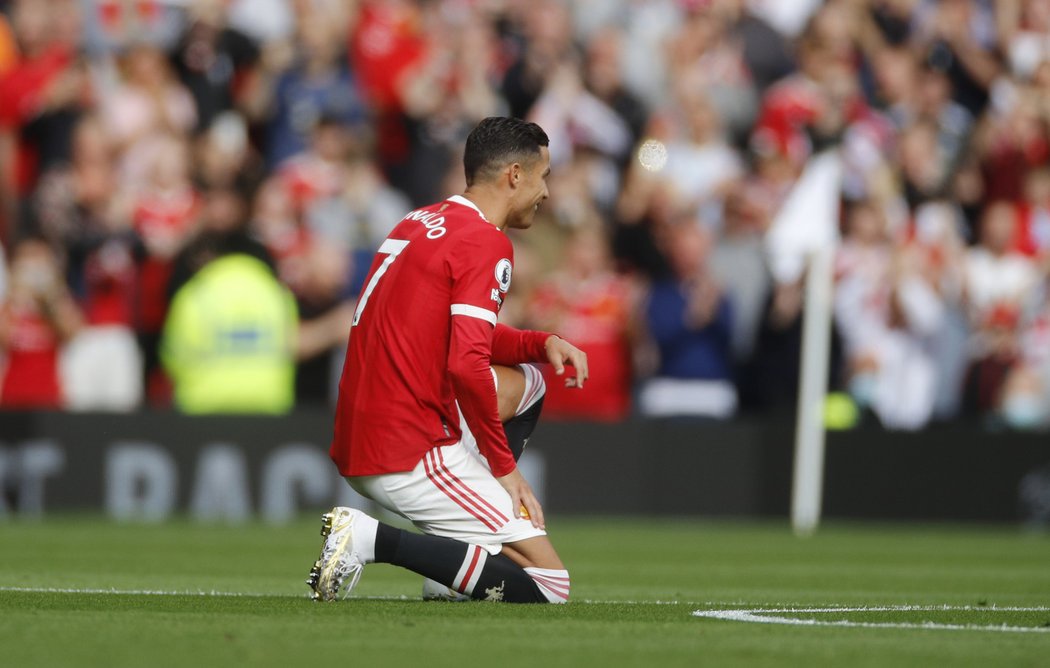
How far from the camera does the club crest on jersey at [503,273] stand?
754 cm

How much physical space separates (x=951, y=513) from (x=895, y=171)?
334 cm

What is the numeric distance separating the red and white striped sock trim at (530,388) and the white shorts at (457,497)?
0.44 metres

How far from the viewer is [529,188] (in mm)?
7926

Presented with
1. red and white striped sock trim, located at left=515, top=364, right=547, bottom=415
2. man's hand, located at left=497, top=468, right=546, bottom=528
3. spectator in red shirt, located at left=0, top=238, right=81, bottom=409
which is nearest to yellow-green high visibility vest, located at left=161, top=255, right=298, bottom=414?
spectator in red shirt, located at left=0, top=238, right=81, bottom=409

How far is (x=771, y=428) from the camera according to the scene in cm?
1681

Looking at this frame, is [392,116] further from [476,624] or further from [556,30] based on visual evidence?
[476,624]

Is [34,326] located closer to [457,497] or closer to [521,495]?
[457,497]

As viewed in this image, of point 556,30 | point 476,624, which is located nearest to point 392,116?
point 556,30

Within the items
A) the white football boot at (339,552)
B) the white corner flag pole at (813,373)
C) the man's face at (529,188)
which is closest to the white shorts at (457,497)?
the white football boot at (339,552)

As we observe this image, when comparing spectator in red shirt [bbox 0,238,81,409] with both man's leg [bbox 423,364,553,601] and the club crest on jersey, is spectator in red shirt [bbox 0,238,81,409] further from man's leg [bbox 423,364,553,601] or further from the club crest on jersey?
the club crest on jersey

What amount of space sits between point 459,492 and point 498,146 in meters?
1.39

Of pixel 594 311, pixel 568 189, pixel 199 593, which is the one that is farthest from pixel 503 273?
pixel 568 189

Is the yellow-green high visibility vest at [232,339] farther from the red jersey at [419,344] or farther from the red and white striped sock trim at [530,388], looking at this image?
the red jersey at [419,344]

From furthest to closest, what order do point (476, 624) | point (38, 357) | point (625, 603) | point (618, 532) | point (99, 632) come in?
point (38, 357)
point (618, 532)
point (625, 603)
point (476, 624)
point (99, 632)
